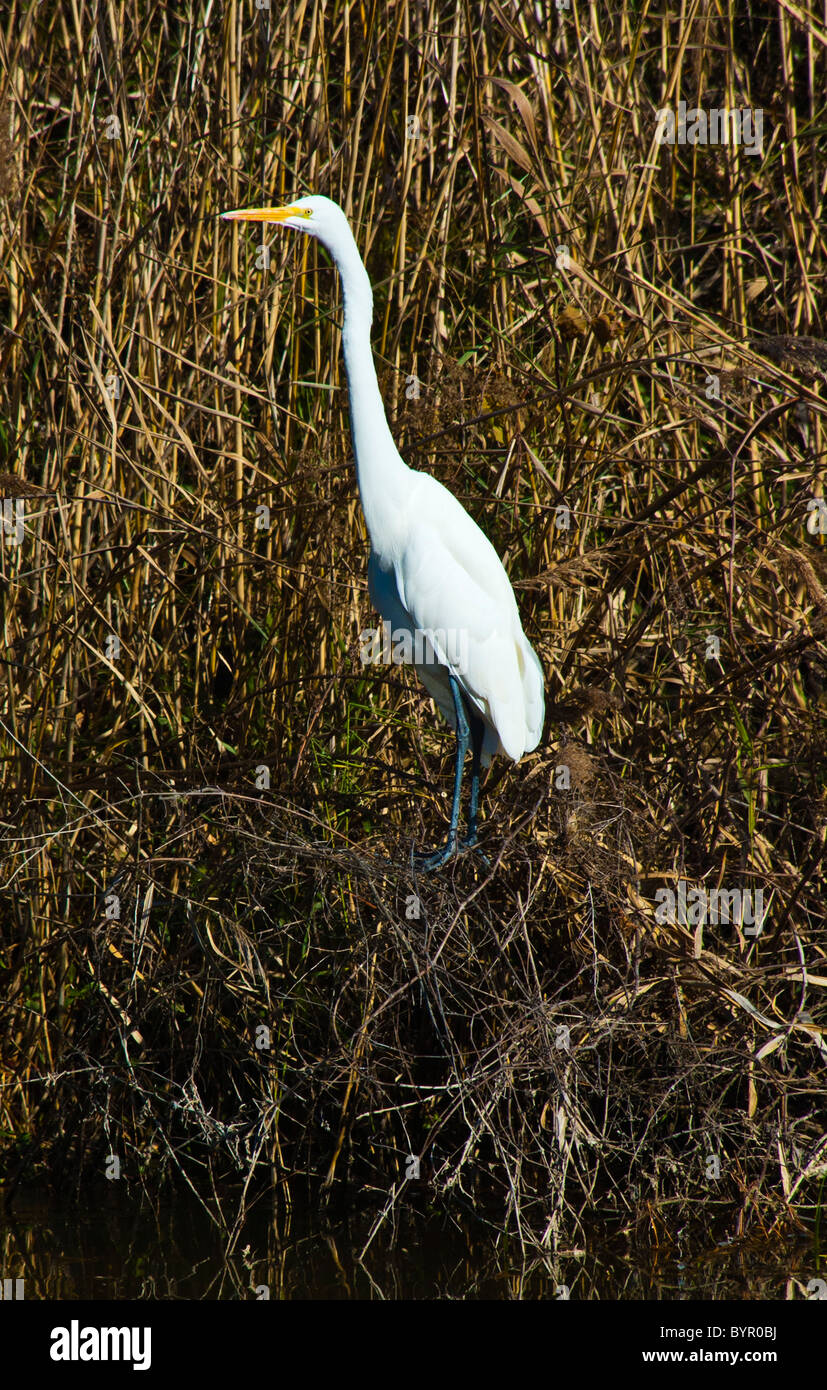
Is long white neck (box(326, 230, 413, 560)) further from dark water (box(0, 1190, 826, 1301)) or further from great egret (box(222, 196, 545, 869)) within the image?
dark water (box(0, 1190, 826, 1301))

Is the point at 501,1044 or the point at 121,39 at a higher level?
the point at 121,39

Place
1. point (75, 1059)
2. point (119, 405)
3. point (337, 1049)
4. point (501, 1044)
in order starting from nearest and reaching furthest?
point (501, 1044), point (337, 1049), point (75, 1059), point (119, 405)

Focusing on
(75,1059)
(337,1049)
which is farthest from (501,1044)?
(75,1059)

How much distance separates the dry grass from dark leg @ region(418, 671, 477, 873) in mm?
68

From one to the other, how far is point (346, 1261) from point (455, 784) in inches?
35.9

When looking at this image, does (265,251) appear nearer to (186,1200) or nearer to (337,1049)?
(337,1049)

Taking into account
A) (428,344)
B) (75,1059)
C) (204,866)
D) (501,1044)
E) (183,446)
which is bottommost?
(75,1059)

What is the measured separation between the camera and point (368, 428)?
246 centimetres

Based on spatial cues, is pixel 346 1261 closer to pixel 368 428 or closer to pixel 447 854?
pixel 447 854

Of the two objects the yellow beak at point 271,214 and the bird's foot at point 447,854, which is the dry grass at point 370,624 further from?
the yellow beak at point 271,214

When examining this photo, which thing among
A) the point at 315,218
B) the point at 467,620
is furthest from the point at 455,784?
the point at 315,218

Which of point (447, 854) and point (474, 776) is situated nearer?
point (447, 854)
